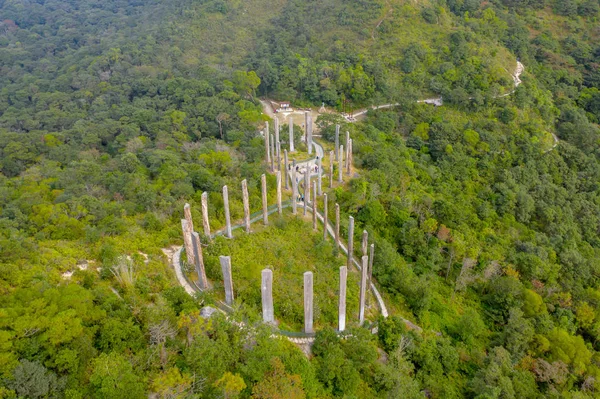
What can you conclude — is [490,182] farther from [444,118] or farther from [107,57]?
[107,57]

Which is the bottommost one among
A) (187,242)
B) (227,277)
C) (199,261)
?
(227,277)

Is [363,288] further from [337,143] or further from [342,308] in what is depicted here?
[337,143]

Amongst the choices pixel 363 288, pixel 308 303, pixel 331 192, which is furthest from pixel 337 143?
pixel 308 303

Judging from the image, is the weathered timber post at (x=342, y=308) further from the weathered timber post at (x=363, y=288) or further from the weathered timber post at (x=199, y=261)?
the weathered timber post at (x=199, y=261)

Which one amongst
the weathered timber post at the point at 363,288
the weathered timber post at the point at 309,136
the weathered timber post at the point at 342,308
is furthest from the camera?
the weathered timber post at the point at 309,136

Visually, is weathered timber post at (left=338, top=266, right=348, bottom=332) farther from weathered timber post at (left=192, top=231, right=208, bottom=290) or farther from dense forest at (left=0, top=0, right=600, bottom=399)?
weathered timber post at (left=192, top=231, right=208, bottom=290)

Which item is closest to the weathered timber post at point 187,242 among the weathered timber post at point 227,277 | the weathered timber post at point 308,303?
the weathered timber post at point 227,277
